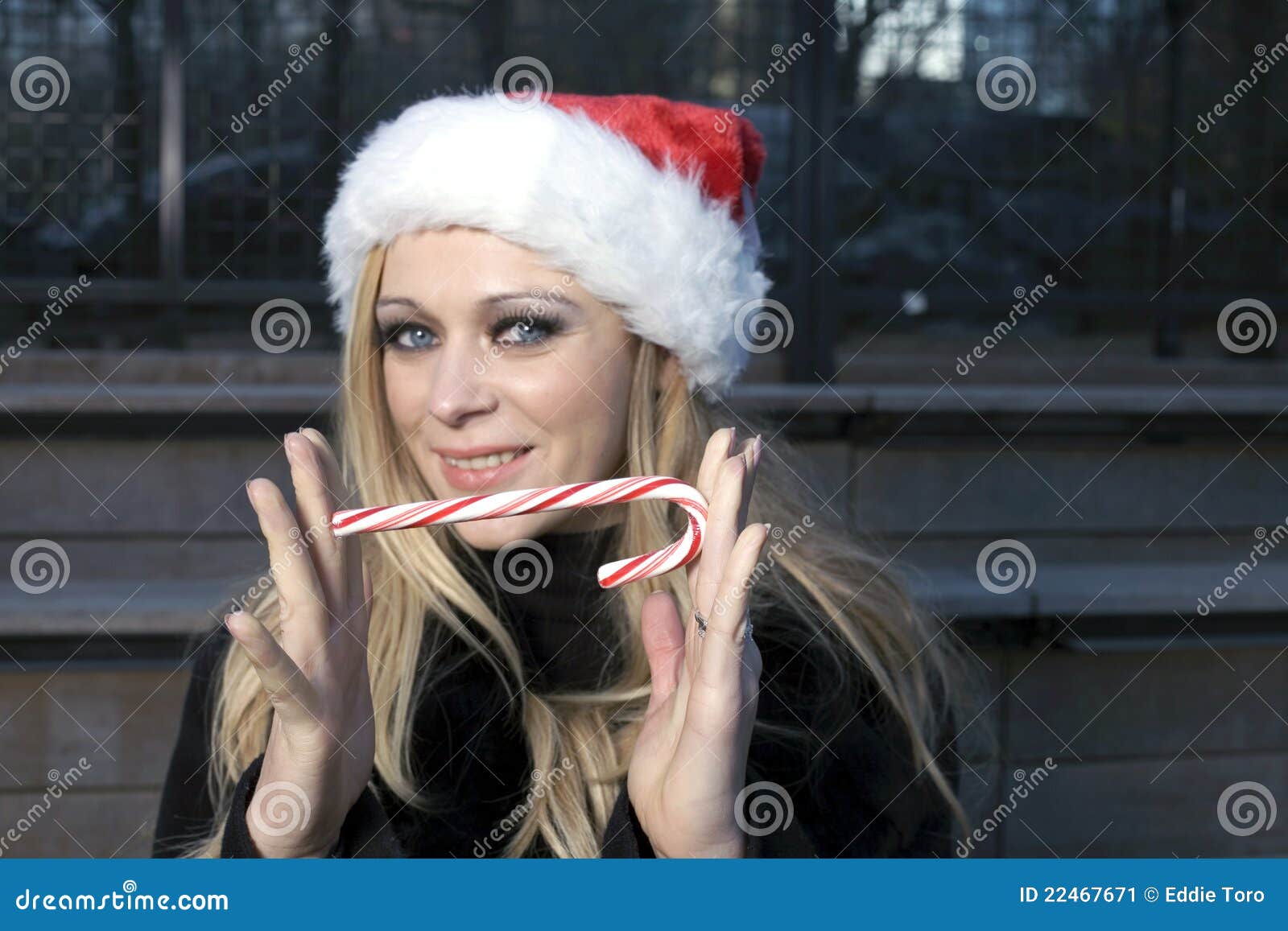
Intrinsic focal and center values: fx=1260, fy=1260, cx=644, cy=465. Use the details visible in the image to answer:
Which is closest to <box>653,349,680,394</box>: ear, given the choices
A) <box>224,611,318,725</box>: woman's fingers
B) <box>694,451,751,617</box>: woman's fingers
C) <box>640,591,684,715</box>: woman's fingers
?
<box>640,591,684,715</box>: woman's fingers

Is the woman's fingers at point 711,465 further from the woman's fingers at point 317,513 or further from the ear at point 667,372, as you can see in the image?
the ear at point 667,372

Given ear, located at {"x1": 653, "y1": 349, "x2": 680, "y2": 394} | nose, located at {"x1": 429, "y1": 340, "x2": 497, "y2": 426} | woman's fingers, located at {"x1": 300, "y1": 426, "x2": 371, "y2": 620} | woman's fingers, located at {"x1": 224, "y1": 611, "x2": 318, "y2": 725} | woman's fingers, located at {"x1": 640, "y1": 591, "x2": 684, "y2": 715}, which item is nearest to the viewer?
woman's fingers, located at {"x1": 224, "y1": 611, "x2": 318, "y2": 725}

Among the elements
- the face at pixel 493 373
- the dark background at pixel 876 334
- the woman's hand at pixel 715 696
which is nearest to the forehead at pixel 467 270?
the face at pixel 493 373

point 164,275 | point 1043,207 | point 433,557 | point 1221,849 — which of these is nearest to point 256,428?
point 164,275

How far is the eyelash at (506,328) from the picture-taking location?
157 centimetres

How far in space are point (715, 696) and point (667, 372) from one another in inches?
29.3

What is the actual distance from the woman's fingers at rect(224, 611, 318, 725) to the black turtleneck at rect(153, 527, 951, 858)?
0.49 m

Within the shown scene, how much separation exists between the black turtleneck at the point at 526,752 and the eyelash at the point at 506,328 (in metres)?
0.28

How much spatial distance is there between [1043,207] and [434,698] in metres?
2.50

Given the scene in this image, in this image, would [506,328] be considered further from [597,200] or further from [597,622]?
[597,622]

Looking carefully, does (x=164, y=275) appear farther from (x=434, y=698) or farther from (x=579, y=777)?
(x=579, y=777)

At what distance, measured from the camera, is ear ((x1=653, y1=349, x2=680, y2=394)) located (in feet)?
5.78

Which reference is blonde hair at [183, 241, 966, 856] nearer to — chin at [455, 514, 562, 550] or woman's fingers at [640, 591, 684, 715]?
chin at [455, 514, 562, 550]

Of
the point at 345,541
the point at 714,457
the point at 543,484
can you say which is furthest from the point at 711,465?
the point at 543,484
